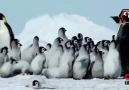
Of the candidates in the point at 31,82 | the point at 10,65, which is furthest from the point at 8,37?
the point at 31,82

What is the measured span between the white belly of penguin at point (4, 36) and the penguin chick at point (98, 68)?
2841 millimetres

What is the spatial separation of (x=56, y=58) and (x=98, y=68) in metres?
0.81

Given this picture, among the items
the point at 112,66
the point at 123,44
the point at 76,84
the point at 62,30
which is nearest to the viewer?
the point at 76,84

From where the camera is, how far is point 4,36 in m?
12.0

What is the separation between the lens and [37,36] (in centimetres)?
1098

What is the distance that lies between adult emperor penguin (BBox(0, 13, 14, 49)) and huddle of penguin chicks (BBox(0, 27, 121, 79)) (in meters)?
0.82

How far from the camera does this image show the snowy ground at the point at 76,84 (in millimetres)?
8047

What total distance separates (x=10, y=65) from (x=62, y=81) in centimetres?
133

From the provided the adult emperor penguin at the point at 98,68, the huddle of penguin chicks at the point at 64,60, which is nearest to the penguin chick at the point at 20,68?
the huddle of penguin chicks at the point at 64,60

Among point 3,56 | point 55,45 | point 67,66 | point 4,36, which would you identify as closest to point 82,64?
point 67,66

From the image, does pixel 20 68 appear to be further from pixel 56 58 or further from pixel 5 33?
pixel 5 33

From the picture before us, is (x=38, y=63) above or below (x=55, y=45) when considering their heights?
below

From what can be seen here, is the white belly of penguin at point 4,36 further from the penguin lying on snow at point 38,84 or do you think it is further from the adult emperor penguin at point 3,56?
the penguin lying on snow at point 38,84

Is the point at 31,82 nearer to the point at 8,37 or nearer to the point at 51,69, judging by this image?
the point at 51,69
